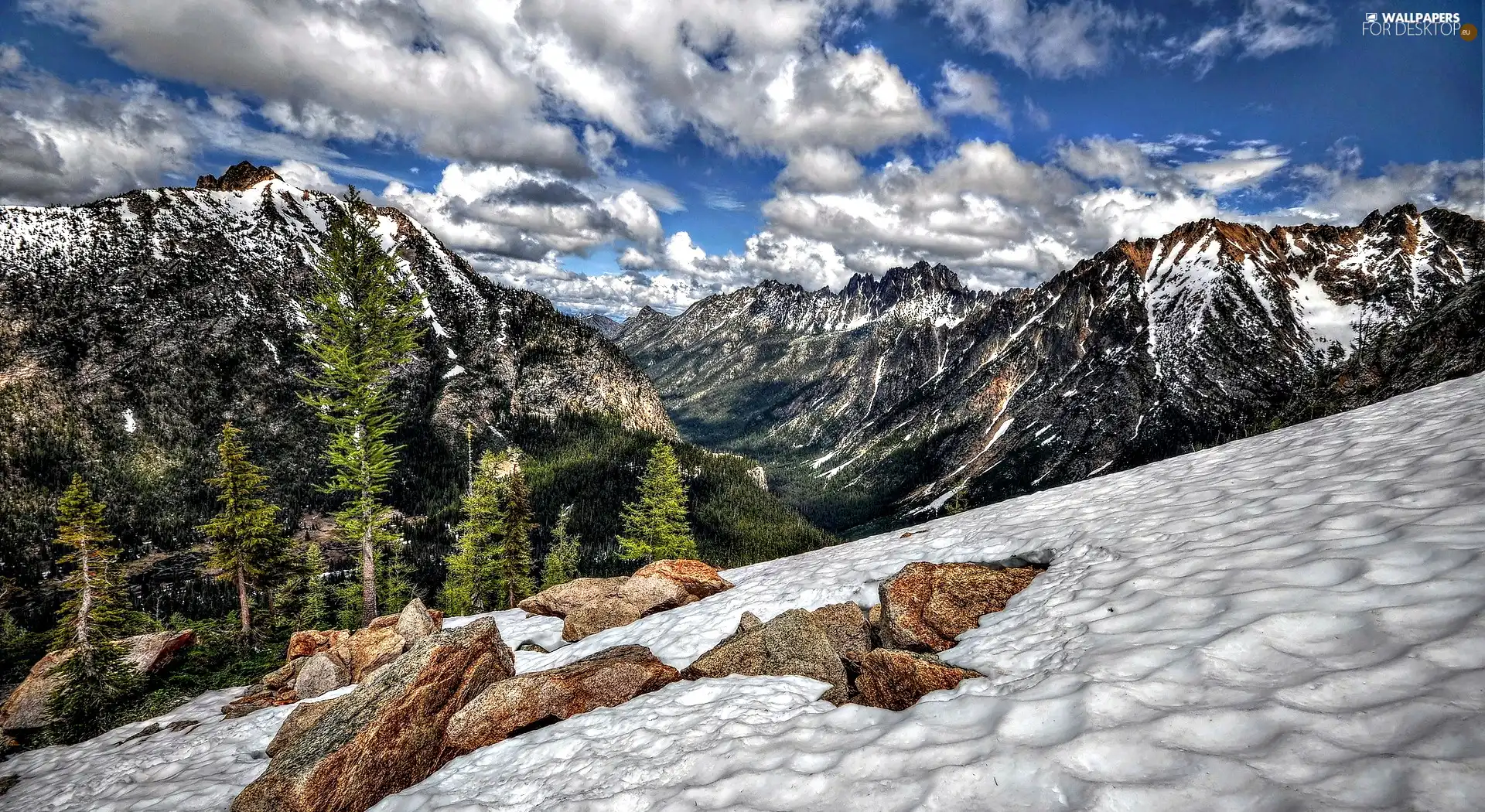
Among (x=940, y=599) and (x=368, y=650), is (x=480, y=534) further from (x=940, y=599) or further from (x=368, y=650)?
(x=940, y=599)

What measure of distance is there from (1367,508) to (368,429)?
28.0 metres

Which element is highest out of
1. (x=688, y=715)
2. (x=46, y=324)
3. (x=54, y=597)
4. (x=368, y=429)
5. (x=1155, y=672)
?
(x=46, y=324)

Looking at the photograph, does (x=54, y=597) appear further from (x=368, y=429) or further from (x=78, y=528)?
(x=368, y=429)

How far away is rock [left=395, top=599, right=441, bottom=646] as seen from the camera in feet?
47.8

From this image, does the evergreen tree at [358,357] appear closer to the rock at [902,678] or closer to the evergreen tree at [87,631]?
the evergreen tree at [87,631]

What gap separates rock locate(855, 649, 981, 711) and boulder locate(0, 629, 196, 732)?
Answer: 80.0 feet

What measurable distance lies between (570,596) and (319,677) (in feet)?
19.7

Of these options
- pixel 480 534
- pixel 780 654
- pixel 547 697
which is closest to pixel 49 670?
pixel 480 534

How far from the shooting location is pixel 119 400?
612ft

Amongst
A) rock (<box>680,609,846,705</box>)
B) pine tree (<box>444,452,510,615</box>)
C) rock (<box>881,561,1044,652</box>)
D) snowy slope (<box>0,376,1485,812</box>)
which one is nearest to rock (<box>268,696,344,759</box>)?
snowy slope (<box>0,376,1485,812</box>)

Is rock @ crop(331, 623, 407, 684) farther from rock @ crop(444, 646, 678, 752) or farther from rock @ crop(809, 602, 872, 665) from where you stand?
rock @ crop(809, 602, 872, 665)

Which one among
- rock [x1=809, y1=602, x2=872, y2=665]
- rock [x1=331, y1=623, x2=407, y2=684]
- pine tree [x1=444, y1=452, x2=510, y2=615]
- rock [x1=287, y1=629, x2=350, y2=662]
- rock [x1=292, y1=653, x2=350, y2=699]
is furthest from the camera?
pine tree [x1=444, y1=452, x2=510, y2=615]

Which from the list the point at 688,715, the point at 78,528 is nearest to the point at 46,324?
the point at 78,528

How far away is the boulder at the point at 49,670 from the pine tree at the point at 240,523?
21.9 feet
